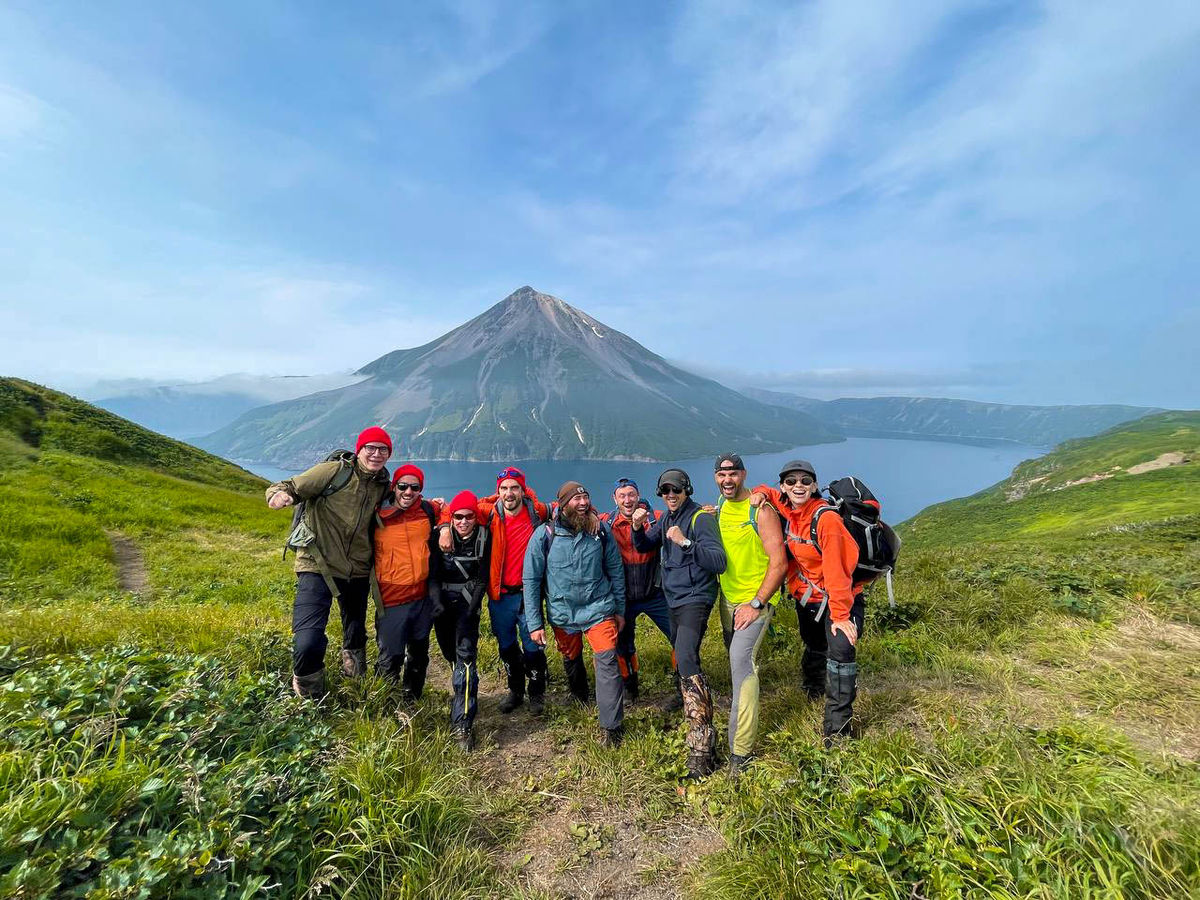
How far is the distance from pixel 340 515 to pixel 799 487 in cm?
483

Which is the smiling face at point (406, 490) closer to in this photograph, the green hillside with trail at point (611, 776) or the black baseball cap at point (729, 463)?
the green hillside with trail at point (611, 776)

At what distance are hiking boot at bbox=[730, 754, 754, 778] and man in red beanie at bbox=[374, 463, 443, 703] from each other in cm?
342

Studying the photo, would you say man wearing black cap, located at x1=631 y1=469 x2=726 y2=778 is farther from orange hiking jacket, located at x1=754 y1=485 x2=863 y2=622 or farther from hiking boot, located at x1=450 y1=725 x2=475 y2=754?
hiking boot, located at x1=450 y1=725 x2=475 y2=754

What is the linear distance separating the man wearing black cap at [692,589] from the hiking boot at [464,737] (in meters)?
2.24

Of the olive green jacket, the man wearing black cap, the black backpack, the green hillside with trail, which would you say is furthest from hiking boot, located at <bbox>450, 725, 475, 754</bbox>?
the black backpack

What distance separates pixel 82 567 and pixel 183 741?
1125 centimetres

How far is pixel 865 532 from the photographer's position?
4.61 metres

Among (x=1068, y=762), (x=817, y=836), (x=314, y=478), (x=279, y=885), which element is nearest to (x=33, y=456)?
(x=314, y=478)

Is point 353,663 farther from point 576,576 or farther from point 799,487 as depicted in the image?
point 799,487

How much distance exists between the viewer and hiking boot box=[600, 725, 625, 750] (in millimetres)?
4688

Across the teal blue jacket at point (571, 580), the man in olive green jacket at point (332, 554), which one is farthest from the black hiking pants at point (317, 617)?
the teal blue jacket at point (571, 580)

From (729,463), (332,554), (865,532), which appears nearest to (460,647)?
(332,554)

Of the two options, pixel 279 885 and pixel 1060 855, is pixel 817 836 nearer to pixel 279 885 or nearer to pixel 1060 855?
pixel 1060 855

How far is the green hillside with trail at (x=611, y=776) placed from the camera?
241cm
